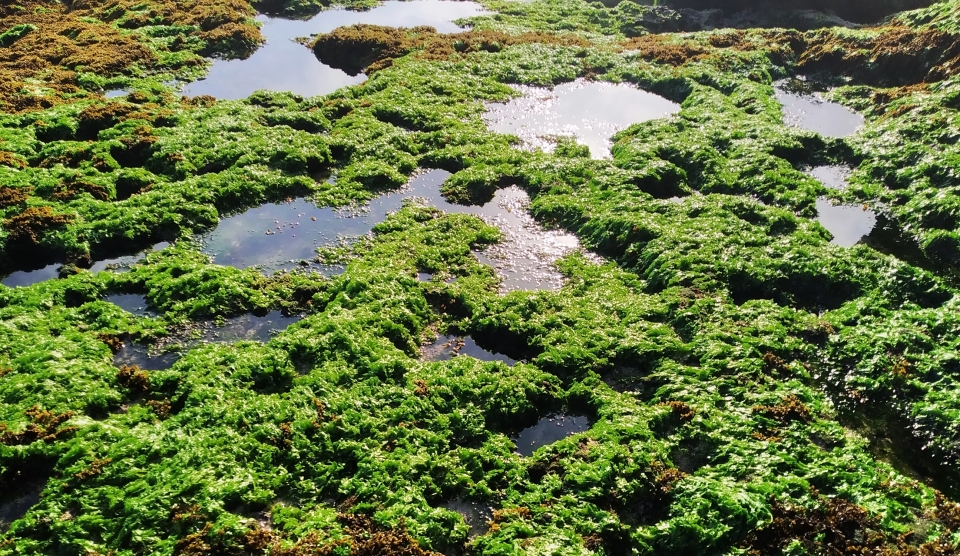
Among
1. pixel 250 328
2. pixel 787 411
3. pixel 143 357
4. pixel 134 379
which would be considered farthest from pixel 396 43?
pixel 787 411

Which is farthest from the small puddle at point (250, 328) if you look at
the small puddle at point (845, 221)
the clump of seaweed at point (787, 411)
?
the small puddle at point (845, 221)

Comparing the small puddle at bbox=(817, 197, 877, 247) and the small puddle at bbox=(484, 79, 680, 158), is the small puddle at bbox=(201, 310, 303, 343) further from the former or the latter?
the small puddle at bbox=(817, 197, 877, 247)

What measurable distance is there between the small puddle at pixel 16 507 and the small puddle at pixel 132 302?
5.64 metres

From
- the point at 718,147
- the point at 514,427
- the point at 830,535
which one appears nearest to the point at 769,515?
the point at 830,535

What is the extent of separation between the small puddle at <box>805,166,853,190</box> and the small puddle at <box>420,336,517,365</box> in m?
16.4

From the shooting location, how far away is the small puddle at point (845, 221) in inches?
762

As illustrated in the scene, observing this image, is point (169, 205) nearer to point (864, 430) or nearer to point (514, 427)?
point (514, 427)

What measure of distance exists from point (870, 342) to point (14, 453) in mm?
19968

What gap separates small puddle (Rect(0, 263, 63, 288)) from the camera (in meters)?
15.9

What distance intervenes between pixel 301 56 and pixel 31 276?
2339 centimetres

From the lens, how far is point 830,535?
10375 mm

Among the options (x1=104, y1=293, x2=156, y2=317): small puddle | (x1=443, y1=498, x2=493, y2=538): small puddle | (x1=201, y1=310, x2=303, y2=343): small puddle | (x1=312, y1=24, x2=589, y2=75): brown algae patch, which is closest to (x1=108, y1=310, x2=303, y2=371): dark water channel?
(x1=201, y1=310, x2=303, y2=343): small puddle

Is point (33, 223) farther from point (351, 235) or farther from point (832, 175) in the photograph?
point (832, 175)

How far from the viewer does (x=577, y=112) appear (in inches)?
1145
